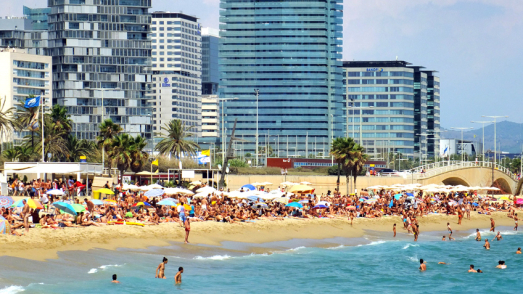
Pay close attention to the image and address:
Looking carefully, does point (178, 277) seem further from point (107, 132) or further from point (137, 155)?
point (107, 132)

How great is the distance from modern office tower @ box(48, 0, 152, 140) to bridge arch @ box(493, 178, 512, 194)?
71872 mm

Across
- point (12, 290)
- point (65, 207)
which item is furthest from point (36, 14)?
point (12, 290)

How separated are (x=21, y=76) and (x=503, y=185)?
8932cm

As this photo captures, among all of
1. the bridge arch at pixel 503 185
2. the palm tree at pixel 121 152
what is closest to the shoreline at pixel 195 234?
the palm tree at pixel 121 152

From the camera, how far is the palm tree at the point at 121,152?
60594 millimetres

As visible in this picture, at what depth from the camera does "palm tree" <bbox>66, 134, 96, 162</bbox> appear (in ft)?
259

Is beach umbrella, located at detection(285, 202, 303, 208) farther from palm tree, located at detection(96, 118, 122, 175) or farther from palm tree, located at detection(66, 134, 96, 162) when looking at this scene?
palm tree, located at detection(66, 134, 96, 162)

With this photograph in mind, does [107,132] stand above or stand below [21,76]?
below

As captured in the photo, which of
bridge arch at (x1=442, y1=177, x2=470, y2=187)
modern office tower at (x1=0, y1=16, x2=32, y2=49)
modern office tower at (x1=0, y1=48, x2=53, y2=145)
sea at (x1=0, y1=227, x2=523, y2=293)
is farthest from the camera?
modern office tower at (x1=0, y1=16, x2=32, y2=49)

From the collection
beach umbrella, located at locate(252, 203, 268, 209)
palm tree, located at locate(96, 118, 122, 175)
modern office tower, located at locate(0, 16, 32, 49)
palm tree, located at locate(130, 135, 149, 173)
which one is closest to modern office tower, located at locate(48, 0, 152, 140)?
modern office tower, located at locate(0, 16, 32, 49)

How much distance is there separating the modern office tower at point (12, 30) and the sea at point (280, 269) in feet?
Result: 422

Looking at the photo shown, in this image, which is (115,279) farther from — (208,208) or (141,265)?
(208,208)

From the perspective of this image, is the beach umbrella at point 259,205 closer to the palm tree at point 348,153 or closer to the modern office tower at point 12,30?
the palm tree at point 348,153

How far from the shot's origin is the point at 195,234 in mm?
36125
